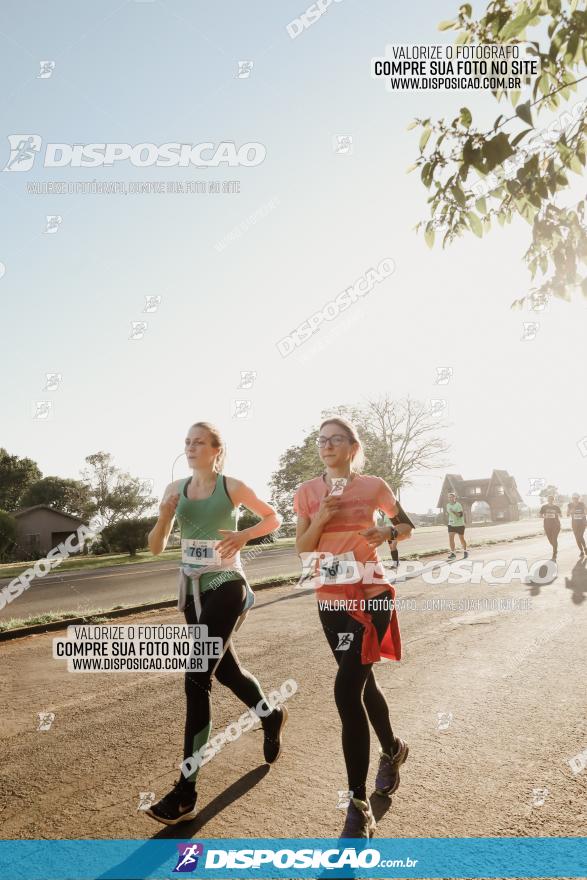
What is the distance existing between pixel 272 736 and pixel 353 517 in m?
1.63

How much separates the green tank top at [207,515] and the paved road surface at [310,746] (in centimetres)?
134

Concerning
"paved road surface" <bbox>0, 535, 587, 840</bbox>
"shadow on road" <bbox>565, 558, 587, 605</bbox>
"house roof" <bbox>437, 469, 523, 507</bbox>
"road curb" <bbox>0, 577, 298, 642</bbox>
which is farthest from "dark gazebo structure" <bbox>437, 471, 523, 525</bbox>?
"paved road surface" <bbox>0, 535, 587, 840</bbox>

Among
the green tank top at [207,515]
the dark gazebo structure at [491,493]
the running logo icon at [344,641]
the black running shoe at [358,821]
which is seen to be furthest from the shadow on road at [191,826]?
the dark gazebo structure at [491,493]

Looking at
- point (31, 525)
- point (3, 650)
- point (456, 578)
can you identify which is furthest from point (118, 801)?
point (31, 525)

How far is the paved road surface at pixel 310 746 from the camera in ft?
10.3

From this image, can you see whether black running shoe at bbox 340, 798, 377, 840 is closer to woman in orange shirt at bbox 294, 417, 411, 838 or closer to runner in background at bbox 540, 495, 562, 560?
woman in orange shirt at bbox 294, 417, 411, 838

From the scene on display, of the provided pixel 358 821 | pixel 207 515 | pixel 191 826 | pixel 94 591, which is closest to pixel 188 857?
pixel 191 826

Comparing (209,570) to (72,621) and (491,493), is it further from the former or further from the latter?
(491,493)

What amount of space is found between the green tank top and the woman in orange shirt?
447 mm

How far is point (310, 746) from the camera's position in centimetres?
418

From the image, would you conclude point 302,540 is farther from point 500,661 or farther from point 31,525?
point 31,525

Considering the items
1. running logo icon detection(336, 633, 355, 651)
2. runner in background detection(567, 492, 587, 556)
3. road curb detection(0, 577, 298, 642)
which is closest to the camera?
running logo icon detection(336, 633, 355, 651)

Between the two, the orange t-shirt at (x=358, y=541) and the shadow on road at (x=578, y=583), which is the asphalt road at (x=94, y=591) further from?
the orange t-shirt at (x=358, y=541)

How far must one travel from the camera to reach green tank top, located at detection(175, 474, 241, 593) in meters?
3.70
